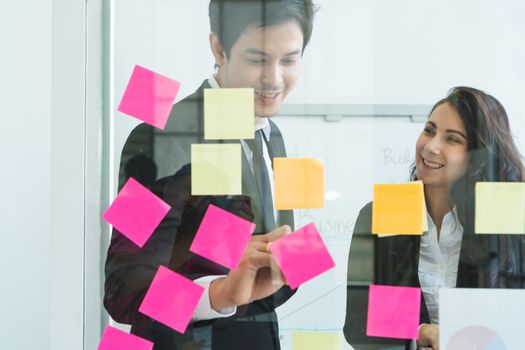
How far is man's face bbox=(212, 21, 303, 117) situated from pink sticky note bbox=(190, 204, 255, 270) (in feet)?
0.86

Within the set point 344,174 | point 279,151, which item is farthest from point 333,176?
point 279,151

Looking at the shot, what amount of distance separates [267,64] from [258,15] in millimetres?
118

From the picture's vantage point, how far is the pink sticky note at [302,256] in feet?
5.09

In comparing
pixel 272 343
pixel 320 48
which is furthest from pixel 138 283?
pixel 320 48

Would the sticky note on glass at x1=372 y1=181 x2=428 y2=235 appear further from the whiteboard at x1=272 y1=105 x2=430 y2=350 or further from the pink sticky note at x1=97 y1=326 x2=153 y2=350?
the pink sticky note at x1=97 y1=326 x2=153 y2=350

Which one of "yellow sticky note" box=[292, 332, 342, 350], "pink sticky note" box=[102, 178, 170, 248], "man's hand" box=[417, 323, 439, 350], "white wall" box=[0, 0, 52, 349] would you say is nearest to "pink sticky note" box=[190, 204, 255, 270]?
"pink sticky note" box=[102, 178, 170, 248]

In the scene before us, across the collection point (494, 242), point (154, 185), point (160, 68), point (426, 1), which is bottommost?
point (494, 242)

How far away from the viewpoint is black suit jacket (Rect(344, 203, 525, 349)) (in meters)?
1.53

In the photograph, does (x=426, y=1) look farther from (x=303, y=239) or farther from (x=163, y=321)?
(x=163, y=321)

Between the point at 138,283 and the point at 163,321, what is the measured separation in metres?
0.11

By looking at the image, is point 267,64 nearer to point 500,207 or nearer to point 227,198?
point 227,198

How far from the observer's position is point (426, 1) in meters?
1.56

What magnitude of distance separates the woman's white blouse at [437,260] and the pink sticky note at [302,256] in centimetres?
22

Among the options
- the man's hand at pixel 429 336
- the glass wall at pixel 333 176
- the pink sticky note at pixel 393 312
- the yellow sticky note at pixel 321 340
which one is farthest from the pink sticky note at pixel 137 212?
the man's hand at pixel 429 336
